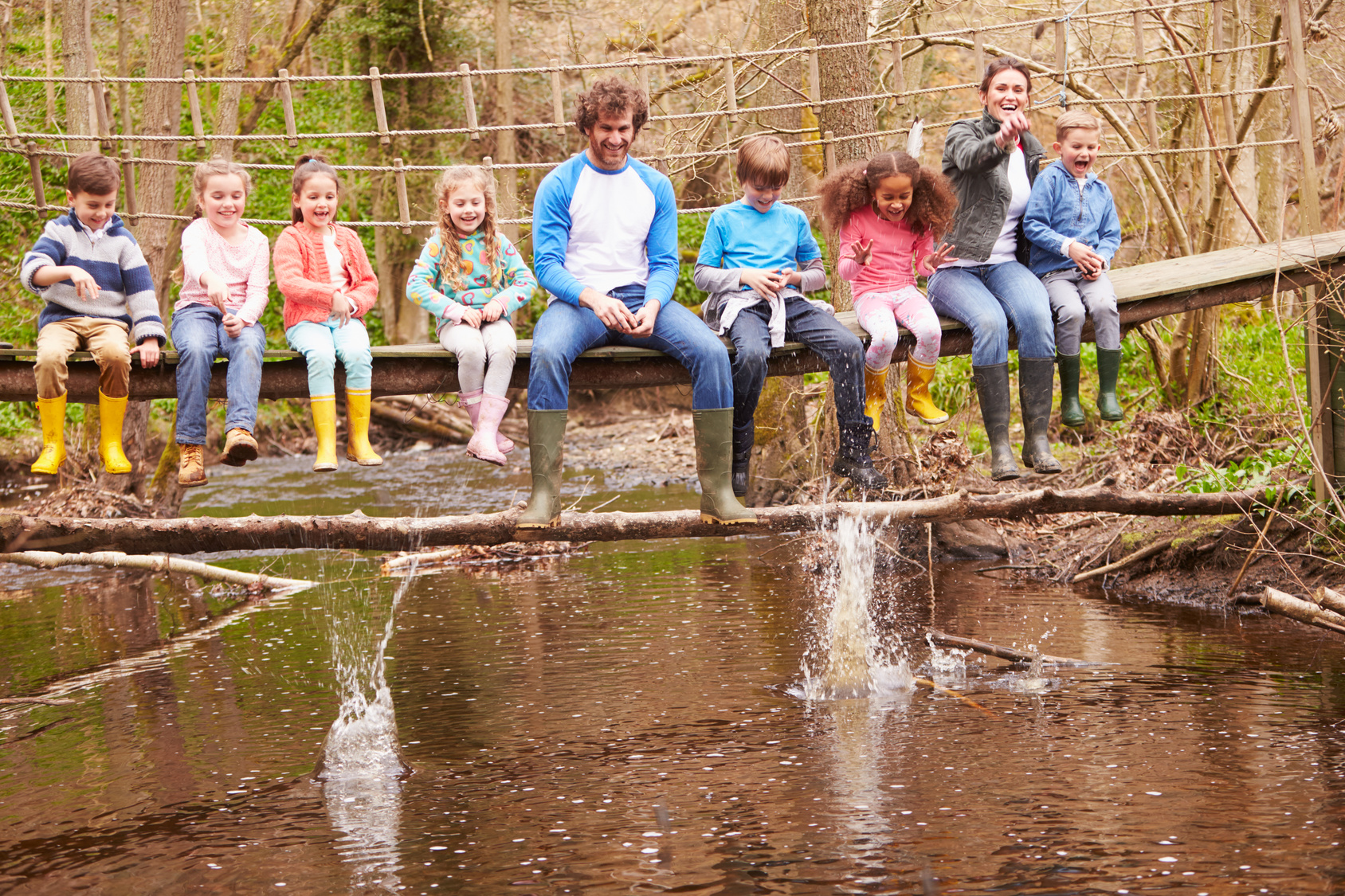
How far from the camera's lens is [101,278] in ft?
16.8

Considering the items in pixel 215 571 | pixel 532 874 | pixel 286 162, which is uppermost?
pixel 286 162

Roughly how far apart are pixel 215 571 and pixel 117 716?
2394 millimetres

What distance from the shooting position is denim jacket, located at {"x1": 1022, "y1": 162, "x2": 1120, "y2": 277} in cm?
536

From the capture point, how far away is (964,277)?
17.5ft

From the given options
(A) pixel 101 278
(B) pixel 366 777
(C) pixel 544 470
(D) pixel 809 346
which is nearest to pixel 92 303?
(A) pixel 101 278

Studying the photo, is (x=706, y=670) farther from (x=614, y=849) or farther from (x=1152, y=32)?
(x=1152, y=32)

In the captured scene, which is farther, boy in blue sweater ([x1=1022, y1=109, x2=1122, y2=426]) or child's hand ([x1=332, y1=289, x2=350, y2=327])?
boy in blue sweater ([x1=1022, y1=109, x2=1122, y2=426])

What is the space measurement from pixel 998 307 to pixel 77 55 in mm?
8190

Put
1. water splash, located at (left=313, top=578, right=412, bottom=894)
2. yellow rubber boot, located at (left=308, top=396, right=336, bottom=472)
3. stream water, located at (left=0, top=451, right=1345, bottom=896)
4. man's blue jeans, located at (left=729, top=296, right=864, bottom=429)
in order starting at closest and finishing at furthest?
stream water, located at (left=0, top=451, right=1345, bottom=896) < water splash, located at (left=313, top=578, right=412, bottom=894) < yellow rubber boot, located at (left=308, top=396, right=336, bottom=472) < man's blue jeans, located at (left=729, top=296, right=864, bottom=429)

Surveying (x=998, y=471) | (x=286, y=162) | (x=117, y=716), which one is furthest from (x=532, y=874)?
(x=286, y=162)

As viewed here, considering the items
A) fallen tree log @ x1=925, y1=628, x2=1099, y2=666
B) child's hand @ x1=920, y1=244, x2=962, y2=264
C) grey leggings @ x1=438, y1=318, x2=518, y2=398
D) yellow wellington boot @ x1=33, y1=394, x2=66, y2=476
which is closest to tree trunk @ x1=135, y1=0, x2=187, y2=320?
yellow wellington boot @ x1=33, y1=394, x2=66, y2=476

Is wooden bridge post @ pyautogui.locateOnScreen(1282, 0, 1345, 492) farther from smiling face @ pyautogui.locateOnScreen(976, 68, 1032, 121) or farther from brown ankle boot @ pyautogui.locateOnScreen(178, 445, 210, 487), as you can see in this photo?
brown ankle boot @ pyautogui.locateOnScreen(178, 445, 210, 487)

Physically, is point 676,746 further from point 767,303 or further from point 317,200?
point 317,200

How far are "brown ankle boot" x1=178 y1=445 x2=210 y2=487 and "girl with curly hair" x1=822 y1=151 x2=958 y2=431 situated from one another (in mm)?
2563
